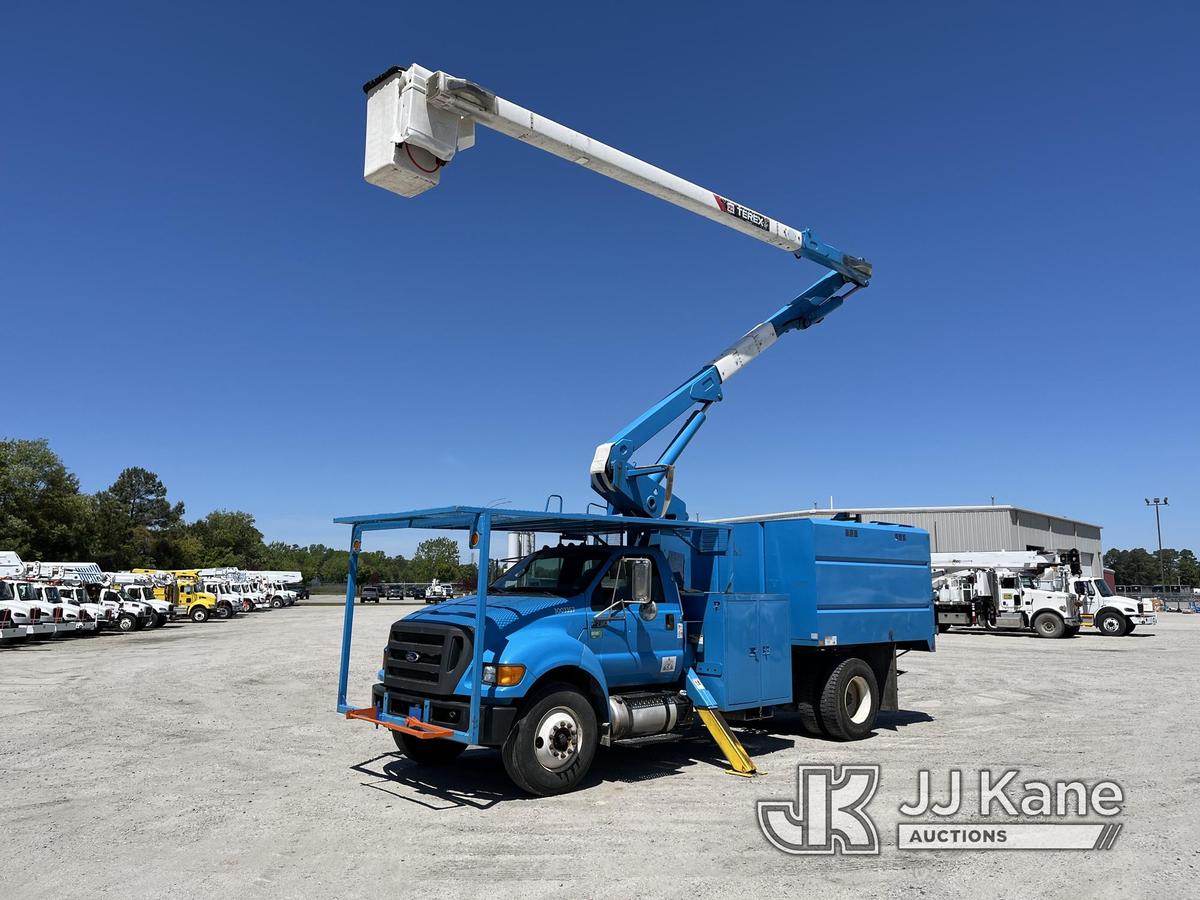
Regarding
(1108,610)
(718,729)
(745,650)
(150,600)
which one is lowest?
(718,729)

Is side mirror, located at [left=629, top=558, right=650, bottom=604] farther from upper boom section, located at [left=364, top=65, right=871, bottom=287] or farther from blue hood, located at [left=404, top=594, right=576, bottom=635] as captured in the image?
upper boom section, located at [left=364, top=65, right=871, bottom=287]

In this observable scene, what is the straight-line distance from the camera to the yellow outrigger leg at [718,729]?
8.74 metres

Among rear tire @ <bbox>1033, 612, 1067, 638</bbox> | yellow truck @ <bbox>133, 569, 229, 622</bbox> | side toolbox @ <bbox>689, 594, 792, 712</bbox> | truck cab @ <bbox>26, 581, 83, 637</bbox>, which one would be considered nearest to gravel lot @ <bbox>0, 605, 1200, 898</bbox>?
side toolbox @ <bbox>689, 594, 792, 712</bbox>

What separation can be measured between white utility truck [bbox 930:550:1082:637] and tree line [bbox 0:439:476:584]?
19.4 m

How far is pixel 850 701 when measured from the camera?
36.9ft

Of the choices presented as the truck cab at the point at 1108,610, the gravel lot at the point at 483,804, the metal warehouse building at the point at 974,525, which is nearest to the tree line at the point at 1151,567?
the metal warehouse building at the point at 974,525

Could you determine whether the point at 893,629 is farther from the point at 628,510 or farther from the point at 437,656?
the point at 437,656

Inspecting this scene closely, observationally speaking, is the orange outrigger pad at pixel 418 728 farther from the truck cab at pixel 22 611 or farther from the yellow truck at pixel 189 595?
the yellow truck at pixel 189 595

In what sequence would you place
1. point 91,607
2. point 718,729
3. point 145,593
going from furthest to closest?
point 145,593
point 91,607
point 718,729

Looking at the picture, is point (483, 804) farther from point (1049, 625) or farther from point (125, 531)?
point (125, 531)

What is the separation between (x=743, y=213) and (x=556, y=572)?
598 centimetres

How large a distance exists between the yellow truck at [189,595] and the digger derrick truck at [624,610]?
40413 millimetres

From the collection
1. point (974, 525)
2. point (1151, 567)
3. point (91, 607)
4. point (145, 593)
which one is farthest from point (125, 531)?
point (1151, 567)

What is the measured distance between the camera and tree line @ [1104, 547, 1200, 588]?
137500mm
